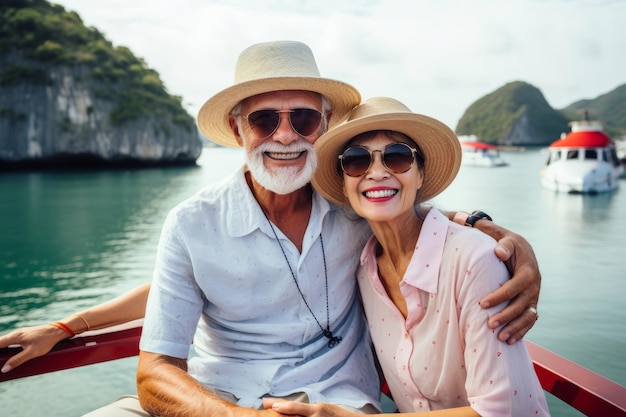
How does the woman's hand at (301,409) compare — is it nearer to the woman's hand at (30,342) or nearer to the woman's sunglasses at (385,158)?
the woman's sunglasses at (385,158)

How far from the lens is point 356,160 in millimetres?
1791

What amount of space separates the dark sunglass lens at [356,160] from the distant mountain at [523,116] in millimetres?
124864

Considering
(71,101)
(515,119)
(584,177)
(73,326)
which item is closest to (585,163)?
(584,177)

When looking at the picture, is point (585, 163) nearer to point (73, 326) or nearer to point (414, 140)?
point (414, 140)

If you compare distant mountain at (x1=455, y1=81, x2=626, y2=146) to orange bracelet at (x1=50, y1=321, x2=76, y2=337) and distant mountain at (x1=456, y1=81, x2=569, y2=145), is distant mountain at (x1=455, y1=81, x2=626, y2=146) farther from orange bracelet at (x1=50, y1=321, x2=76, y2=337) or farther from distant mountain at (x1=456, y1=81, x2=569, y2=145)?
orange bracelet at (x1=50, y1=321, x2=76, y2=337)

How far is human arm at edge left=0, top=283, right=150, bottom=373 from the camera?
189cm

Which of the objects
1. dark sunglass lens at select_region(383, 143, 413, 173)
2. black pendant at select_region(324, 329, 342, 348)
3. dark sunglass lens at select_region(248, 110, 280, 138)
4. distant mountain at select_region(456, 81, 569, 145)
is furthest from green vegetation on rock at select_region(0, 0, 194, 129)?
distant mountain at select_region(456, 81, 569, 145)

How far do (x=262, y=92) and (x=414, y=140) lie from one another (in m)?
0.65

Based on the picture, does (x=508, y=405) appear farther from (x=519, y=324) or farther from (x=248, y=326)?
(x=248, y=326)

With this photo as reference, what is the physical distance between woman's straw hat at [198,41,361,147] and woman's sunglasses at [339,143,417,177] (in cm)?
39

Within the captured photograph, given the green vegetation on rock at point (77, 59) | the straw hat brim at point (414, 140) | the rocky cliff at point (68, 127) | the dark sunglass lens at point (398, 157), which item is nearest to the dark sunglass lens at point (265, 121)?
the straw hat brim at point (414, 140)

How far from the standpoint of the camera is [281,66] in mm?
2004

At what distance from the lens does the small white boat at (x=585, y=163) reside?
21.8 meters

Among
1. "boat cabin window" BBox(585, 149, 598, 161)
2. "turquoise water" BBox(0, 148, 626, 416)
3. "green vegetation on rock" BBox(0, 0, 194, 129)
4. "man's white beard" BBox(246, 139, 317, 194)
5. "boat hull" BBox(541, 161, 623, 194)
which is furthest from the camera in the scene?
"green vegetation on rock" BBox(0, 0, 194, 129)
